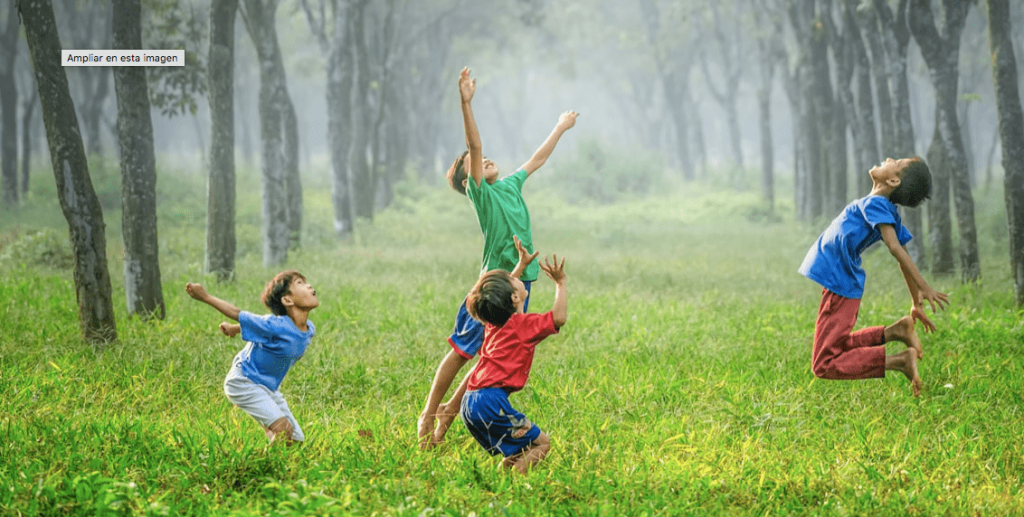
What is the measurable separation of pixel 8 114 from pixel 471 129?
1822 cm

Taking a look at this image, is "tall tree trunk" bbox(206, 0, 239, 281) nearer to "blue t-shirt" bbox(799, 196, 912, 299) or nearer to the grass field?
the grass field

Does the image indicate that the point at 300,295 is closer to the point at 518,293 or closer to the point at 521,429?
the point at 518,293

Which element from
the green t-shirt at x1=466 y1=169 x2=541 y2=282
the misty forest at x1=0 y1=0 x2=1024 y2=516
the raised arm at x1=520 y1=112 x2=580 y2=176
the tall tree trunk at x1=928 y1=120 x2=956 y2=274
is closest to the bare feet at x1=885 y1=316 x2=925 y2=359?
the misty forest at x1=0 y1=0 x2=1024 y2=516

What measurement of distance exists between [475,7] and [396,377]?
26.3 metres

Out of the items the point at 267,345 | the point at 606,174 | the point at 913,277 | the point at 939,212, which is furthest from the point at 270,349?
the point at 606,174

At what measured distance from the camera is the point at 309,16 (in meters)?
16.7

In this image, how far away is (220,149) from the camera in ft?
34.8

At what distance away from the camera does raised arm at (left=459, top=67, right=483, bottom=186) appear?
4.46 metres

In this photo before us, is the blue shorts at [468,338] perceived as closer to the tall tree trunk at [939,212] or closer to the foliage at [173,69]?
the foliage at [173,69]

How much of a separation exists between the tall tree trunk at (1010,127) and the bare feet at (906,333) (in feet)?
12.9

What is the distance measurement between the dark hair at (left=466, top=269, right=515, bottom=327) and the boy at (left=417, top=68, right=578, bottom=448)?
594mm

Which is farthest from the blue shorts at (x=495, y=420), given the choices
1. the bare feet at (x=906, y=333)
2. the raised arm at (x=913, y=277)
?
the bare feet at (x=906, y=333)

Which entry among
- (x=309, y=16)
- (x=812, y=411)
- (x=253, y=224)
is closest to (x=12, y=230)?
(x=253, y=224)

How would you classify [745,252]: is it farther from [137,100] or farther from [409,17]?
[409,17]
